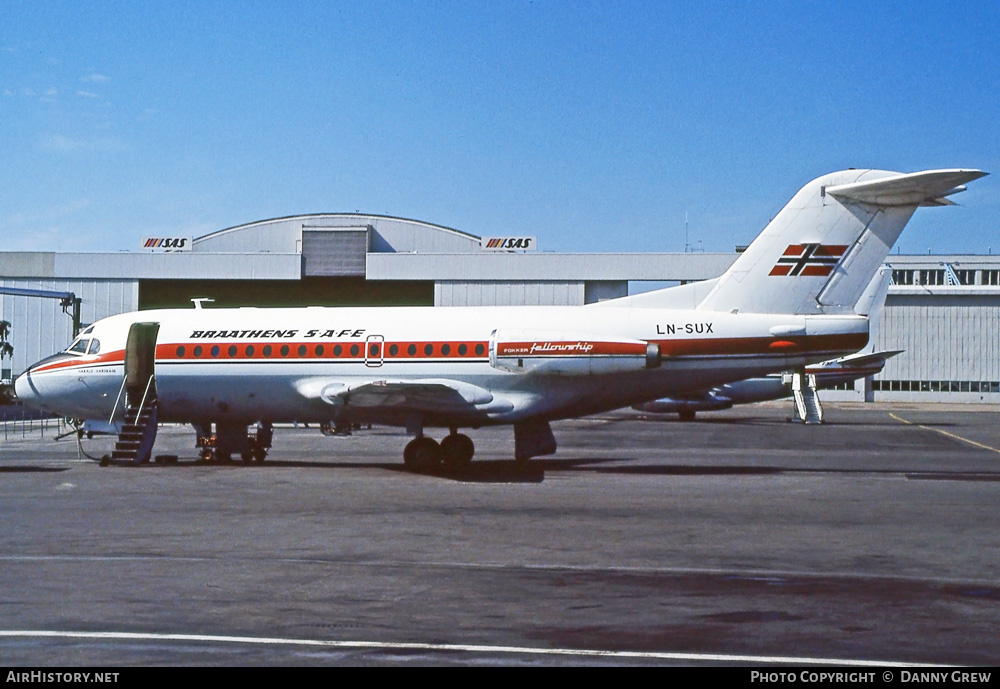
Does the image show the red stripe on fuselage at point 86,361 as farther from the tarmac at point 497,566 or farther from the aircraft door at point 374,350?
the aircraft door at point 374,350

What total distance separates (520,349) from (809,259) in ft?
22.7

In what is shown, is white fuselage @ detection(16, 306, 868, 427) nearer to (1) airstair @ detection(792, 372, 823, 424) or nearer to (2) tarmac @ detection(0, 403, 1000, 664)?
(2) tarmac @ detection(0, 403, 1000, 664)

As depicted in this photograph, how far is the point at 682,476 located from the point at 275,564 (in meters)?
12.9

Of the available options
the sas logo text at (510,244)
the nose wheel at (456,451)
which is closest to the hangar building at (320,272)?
the sas logo text at (510,244)

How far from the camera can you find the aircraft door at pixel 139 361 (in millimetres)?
24859

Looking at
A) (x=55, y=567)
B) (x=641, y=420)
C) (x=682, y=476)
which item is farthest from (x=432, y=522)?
(x=641, y=420)

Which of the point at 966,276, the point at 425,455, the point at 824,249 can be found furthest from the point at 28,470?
the point at 966,276

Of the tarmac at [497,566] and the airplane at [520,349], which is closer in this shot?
the tarmac at [497,566]

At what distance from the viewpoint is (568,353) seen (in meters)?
21.8

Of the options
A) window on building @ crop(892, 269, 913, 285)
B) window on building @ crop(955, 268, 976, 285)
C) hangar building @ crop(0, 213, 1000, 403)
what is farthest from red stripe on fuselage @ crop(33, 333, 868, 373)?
window on building @ crop(955, 268, 976, 285)

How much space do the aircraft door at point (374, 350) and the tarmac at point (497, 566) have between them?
8.62 feet

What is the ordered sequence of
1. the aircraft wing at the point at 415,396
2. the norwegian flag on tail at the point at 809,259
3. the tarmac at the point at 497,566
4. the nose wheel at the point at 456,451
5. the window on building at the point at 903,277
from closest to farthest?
the tarmac at the point at 497,566 → the aircraft wing at the point at 415,396 → the norwegian flag on tail at the point at 809,259 → the nose wheel at the point at 456,451 → the window on building at the point at 903,277

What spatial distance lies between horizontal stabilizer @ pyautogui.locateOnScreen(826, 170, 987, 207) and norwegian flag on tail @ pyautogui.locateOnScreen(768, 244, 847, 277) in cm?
120
